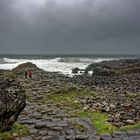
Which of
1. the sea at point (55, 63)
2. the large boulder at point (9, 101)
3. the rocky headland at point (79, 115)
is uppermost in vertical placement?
the large boulder at point (9, 101)

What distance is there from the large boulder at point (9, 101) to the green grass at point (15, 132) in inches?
7.3

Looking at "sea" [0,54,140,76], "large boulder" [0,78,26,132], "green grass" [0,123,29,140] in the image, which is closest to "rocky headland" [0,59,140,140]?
"green grass" [0,123,29,140]

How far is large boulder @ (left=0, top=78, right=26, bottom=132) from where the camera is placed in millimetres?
10494

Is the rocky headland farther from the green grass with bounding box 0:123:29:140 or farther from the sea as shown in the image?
the sea

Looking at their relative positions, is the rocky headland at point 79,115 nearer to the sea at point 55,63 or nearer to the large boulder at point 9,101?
the large boulder at point 9,101

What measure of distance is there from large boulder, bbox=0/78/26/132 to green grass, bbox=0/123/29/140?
185 millimetres

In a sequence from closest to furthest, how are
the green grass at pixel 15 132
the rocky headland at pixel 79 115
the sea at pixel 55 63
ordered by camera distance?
1. the green grass at pixel 15 132
2. the rocky headland at pixel 79 115
3. the sea at pixel 55 63

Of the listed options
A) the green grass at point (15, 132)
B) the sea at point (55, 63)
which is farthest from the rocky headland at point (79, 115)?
the sea at point (55, 63)

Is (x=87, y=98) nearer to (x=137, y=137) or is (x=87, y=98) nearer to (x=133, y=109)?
(x=133, y=109)

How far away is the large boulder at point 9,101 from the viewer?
34.4ft

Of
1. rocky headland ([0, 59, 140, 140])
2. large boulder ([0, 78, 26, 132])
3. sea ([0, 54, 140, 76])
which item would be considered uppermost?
large boulder ([0, 78, 26, 132])

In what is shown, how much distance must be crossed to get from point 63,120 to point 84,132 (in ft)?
5.49

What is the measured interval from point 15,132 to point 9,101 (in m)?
0.99

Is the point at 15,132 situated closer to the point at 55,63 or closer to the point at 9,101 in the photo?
the point at 9,101
